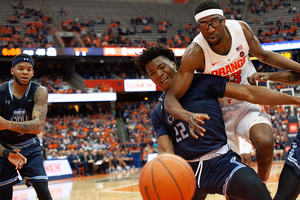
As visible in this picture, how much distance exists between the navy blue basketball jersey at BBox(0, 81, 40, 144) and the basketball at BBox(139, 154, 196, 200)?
235cm

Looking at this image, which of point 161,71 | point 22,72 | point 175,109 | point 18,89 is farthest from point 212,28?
point 18,89

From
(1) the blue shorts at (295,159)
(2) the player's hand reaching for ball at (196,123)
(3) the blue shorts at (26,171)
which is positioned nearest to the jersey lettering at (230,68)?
(2) the player's hand reaching for ball at (196,123)

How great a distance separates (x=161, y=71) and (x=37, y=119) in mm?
1693

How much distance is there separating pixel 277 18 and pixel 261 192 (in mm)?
29060

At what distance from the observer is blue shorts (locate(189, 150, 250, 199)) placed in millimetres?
2609

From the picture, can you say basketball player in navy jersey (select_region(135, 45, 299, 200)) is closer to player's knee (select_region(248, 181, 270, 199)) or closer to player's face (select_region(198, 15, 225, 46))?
player's knee (select_region(248, 181, 270, 199))

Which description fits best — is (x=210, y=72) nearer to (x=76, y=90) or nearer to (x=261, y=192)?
(x=261, y=192)

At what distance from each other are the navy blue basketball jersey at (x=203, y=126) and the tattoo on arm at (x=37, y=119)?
1.52m

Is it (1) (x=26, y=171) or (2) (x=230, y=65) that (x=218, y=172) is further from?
(1) (x=26, y=171)

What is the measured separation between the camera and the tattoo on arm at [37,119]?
3.67 meters

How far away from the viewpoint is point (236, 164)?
2.66 meters

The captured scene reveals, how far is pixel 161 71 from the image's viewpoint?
10.6 ft

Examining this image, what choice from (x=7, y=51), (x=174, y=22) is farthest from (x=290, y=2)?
(x=7, y=51)

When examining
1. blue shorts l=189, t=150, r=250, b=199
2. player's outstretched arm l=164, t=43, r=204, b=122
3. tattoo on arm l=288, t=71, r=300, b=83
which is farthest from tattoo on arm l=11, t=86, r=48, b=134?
tattoo on arm l=288, t=71, r=300, b=83
